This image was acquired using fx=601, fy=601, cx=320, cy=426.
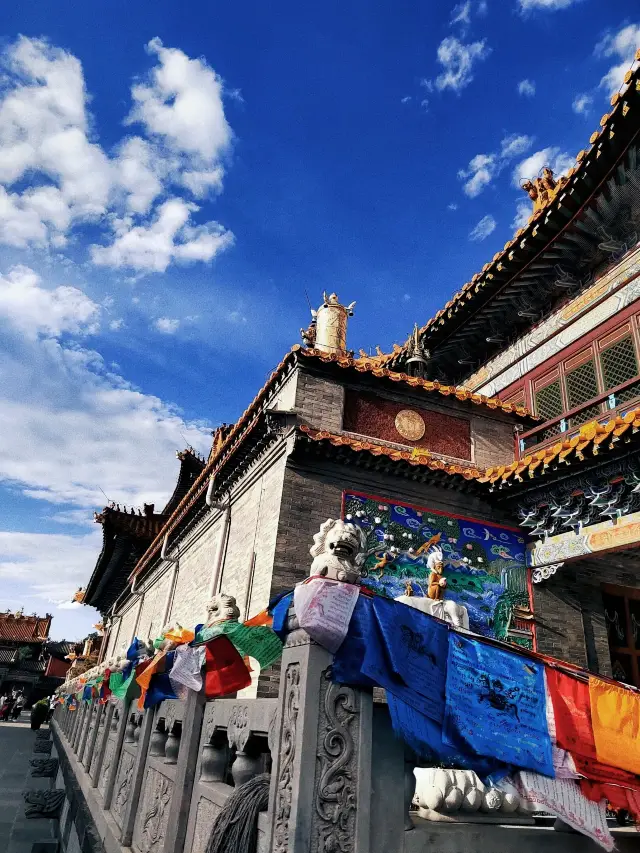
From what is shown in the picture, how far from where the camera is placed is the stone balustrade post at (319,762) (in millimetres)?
2752

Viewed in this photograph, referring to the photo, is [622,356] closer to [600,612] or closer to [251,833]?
[600,612]

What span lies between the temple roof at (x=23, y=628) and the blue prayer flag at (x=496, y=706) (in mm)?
56663

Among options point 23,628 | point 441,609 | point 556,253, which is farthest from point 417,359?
point 23,628

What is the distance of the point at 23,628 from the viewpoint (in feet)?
173

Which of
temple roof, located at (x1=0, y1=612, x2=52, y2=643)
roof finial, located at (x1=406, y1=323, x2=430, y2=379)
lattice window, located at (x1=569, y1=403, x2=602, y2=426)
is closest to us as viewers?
lattice window, located at (x1=569, y1=403, x2=602, y2=426)

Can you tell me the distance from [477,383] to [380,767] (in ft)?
36.6

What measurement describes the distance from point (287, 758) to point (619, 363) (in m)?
8.74

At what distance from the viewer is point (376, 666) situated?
9.80 ft

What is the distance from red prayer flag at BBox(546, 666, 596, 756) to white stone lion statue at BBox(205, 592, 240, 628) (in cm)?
251

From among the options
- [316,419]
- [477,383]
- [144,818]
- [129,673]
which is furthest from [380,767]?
[477,383]

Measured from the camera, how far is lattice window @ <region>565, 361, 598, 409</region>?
10.1m

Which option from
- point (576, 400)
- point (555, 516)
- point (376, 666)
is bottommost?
point (376, 666)

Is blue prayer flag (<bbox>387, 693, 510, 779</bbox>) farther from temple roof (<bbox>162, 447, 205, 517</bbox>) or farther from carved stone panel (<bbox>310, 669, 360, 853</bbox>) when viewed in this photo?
temple roof (<bbox>162, 447, 205, 517</bbox>)

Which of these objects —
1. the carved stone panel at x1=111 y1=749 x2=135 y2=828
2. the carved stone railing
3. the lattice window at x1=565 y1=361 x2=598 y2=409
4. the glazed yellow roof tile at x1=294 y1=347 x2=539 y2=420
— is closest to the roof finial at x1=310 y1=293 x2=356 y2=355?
the glazed yellow roof tile at x1=294 y1=347 x2=539 y2=420
